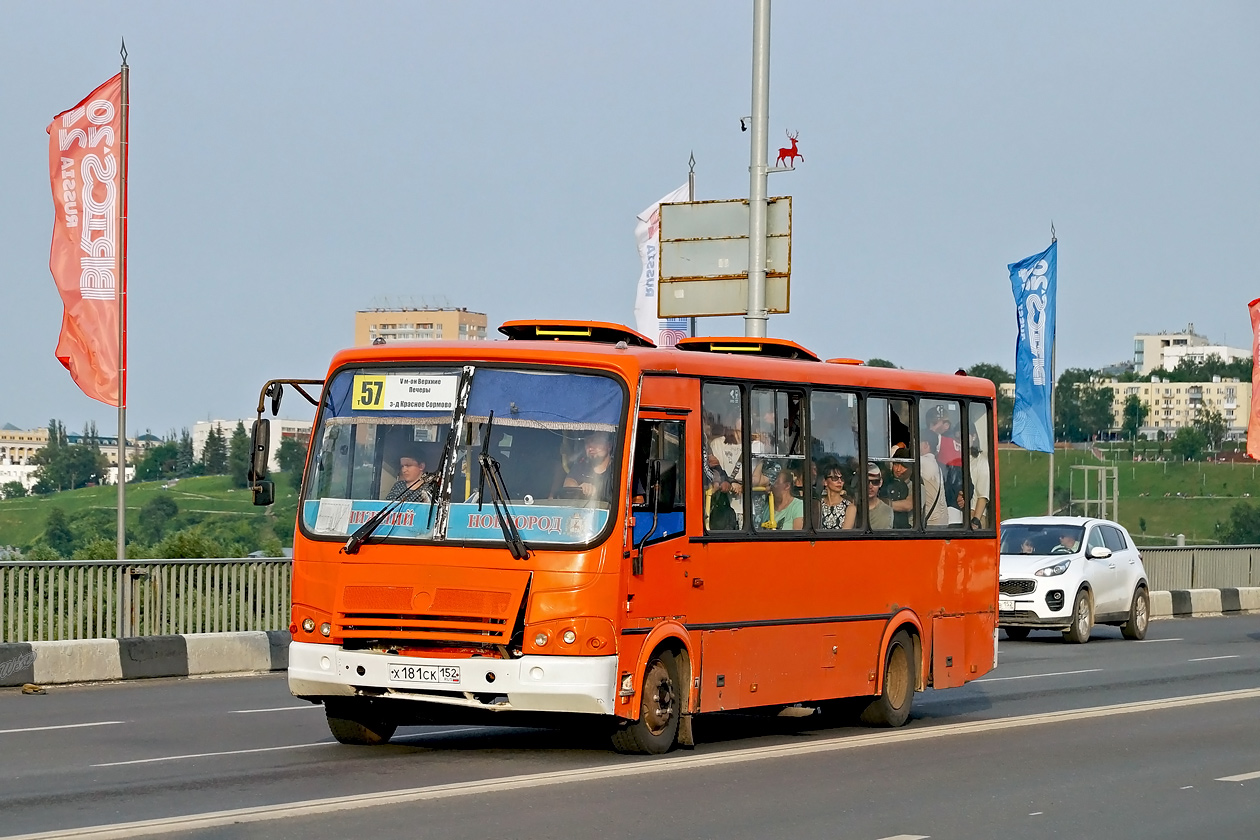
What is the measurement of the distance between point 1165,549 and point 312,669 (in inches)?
1024

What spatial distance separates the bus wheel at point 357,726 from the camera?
12258 mm

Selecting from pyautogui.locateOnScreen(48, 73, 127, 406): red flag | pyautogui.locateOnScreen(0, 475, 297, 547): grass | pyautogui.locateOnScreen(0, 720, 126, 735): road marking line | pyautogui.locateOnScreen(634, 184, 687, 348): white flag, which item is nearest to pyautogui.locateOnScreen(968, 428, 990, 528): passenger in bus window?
pyautogui.locateOnScreen(0, 720, 126, 735): road marking line

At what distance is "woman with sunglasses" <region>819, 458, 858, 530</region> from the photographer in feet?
46.0

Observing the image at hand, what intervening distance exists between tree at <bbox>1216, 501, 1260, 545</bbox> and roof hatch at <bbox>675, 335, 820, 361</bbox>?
340 feet

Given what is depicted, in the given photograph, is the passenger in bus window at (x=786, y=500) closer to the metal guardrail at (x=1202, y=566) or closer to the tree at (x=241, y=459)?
the tree at (x=241, y=459)

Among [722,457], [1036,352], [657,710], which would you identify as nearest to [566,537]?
[657,710]

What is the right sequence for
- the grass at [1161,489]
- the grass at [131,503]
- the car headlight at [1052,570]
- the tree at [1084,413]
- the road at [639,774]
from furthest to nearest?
the tree at [1084,413] → the grass at [1161,489] → the grass at [131,503] → the car headlight at [1052,570] → the road at [639,774]

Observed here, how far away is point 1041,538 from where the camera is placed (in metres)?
27.2

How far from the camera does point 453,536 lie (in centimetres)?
1156

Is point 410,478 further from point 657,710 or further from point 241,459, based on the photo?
point 241,459

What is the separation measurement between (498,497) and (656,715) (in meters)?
1.79

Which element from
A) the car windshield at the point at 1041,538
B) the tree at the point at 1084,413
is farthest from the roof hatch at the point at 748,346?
the tree at the point at 1084,413

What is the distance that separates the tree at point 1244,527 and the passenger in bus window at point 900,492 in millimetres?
102333

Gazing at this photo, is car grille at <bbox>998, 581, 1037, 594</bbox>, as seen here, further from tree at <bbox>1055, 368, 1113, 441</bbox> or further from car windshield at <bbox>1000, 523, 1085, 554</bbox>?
tree at <bbox>1055, 368, 1113, 441</bbox>
